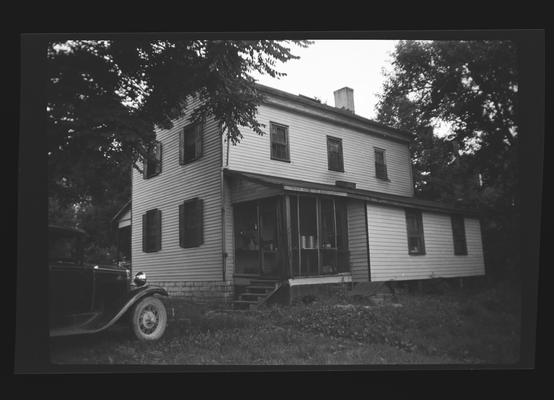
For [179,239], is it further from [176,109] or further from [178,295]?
[176,109]

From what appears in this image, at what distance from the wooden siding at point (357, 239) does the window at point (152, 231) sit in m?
4.34

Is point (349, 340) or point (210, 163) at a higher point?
point (210, 163)

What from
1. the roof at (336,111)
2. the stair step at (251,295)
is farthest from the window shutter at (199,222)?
the roof at (336,111)

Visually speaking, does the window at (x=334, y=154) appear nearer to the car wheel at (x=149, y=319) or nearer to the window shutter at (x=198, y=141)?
the window shutter at (x=198, y=141)

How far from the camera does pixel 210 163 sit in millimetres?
9797

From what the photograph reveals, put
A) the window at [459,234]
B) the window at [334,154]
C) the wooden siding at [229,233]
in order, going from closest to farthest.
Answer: the window at [459,234] → the wooden siding at [229,233] → the window at [334,154]

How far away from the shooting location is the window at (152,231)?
24.4 ft

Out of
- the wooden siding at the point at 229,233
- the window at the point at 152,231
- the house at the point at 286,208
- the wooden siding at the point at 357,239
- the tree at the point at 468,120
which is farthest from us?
the wooden siding at the point at 357,239

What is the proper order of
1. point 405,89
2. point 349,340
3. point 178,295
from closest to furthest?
point 349,340, point 405,89, point 178,295

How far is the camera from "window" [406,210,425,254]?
838 centimetres

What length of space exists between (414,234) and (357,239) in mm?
1507

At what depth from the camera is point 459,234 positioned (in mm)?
6598

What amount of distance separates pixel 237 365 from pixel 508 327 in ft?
11.9
